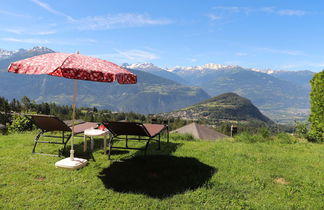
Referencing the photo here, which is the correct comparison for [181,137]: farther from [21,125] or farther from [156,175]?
[21,125]


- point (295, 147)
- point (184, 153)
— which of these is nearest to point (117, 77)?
point (184, 153)

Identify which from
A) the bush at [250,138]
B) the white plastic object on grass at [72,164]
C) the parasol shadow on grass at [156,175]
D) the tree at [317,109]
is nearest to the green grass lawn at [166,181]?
the parasol shadow on grass at [156,175]

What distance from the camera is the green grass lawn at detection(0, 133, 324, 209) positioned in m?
3.66

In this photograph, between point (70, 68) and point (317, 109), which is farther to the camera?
point (317, 109)

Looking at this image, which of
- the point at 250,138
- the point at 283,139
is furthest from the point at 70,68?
the point at 283,139

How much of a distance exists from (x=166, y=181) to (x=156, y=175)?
366mm

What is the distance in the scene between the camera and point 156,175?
15.8ft

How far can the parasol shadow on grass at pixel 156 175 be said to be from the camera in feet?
13.6

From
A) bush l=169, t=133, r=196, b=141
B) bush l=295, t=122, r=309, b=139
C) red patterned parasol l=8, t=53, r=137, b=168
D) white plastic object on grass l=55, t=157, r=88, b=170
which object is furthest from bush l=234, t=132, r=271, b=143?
white plastic object on grass l=55, t=157, r=88, b=170

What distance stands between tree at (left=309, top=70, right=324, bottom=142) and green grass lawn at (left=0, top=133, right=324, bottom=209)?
3877mm

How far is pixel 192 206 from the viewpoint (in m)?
3.56

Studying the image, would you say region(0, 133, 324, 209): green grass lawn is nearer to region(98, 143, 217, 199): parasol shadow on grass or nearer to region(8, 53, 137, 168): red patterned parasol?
region(98, 143, 217, 199): parasol shadow on grass

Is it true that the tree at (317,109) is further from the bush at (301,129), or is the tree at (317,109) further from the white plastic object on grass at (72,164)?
the white plastic object on grass at (72,164)

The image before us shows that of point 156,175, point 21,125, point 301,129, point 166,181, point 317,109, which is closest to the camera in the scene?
point 166,181
